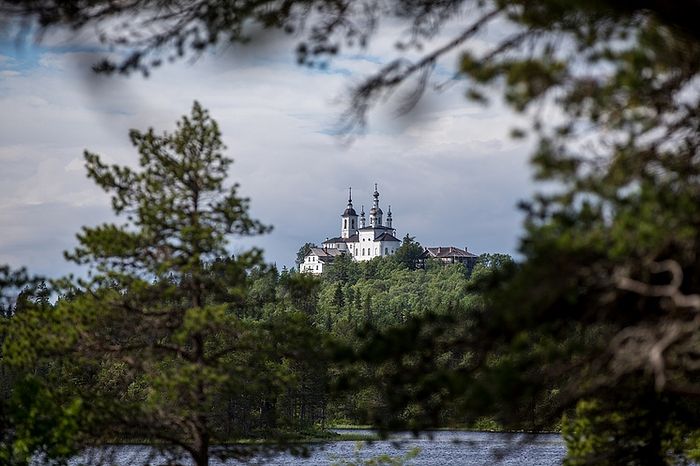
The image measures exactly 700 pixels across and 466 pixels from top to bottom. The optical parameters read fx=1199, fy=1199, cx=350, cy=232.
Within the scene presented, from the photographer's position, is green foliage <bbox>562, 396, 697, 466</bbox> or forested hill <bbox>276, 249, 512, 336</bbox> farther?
forested hill <bbox>276, 249, 512, 336</bbox>

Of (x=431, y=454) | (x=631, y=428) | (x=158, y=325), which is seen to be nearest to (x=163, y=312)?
(x=158, y=325)

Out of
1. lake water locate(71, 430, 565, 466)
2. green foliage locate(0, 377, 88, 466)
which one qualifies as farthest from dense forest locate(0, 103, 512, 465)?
lake water locate(71, 430, 565, 466)

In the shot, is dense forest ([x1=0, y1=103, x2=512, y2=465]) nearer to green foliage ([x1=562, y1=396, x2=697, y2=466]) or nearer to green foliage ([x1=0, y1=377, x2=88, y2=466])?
green foliage ([x1=0, y1=377, x2=88, y2=466])

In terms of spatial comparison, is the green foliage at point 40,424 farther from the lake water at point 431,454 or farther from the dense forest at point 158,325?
the lake water at point 431,454

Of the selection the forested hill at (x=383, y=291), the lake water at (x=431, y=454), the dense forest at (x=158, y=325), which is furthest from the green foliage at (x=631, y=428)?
the forested hill at (x=383, y=291)

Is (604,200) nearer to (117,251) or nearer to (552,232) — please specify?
(552,232)

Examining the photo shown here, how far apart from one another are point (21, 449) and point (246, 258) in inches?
166

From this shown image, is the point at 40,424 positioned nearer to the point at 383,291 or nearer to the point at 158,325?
the point at 158,325

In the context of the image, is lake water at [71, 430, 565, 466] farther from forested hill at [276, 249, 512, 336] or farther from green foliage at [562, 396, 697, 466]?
green foliage at [562, 396, 697, 466]

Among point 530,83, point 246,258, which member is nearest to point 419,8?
point 530,83

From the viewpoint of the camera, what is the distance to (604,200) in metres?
10.1

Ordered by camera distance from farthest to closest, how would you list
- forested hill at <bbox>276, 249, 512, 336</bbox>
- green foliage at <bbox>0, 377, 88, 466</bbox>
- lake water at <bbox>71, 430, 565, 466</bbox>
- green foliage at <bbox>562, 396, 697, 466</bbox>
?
forested hill at <bbox>276, 249, 512, 336</bbox>, lake water at <bbox>71, 430, 565, 466</bbox>, green foliage at <bbox>0, 377, 88, 466</bbox>, green foliage at <bbox>562, 396, 697, 466</bbox>

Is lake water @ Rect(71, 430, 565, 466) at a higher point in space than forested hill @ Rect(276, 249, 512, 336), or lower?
lower

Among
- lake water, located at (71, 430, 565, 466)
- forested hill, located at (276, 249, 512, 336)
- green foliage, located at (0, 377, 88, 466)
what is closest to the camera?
green foliage, located at (0, 377, 88, 466)
